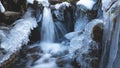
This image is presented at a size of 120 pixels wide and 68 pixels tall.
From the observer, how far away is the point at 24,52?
7016 millimetres

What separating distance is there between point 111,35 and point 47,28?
13.0ft

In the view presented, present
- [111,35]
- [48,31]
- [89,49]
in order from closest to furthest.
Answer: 1. [111,35]
2. [89,49]
3. [48,31]

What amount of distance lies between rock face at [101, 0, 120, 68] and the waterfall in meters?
3.38

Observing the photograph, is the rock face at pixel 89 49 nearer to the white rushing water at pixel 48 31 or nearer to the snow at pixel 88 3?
the white rushing water at pixel 48 31

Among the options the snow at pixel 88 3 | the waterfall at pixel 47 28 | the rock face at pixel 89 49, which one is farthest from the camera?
the waterfall at pixel 47 28

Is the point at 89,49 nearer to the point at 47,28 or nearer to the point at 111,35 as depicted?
the point at 111,35

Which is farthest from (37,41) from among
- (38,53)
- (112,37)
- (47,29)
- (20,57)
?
(112,37)

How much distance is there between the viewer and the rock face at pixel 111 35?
15.4 feet

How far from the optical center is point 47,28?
862 centimetres

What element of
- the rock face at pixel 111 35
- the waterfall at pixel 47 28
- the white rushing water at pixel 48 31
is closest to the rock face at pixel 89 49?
the rock face at pixel 111 35

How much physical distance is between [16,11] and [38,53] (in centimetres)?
211

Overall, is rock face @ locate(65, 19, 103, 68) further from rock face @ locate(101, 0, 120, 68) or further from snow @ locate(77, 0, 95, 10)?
snow @ locate(77, 0, 95, 10)

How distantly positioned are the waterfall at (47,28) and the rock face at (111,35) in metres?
3.38

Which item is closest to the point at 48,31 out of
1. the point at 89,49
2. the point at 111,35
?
the point at 89,49
